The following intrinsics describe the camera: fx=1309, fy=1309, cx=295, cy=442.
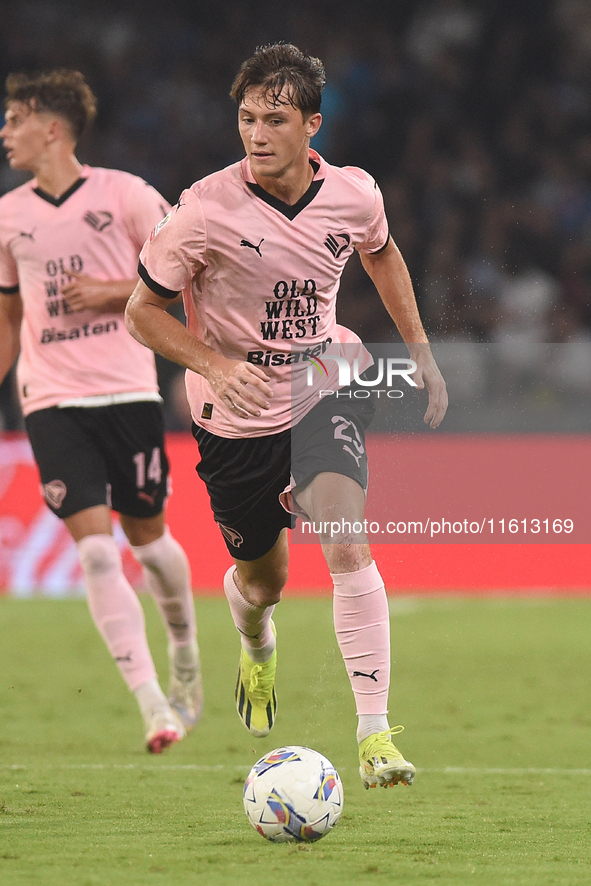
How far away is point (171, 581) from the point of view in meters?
6.17

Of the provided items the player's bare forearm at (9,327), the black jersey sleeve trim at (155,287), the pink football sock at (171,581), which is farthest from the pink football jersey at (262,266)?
the player's bare forearm at (9,327)

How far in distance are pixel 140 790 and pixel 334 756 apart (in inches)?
43.7

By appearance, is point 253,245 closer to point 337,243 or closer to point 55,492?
point 337,243

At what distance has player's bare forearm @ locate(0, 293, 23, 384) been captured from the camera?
6.12m

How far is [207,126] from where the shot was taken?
15328 millimetres

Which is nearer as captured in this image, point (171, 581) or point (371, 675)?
point (371, 675)

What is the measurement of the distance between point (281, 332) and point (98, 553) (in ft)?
5.69

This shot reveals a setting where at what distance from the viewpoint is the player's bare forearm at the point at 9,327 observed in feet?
20.1

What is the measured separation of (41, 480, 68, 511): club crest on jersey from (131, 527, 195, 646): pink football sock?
55 cm

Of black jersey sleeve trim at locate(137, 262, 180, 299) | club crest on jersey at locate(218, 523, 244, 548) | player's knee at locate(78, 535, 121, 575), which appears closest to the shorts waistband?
player's knee at locate(78, 535, 121, 575)

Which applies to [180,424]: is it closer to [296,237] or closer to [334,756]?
[334,756]

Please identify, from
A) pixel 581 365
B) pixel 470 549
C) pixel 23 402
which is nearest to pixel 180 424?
pixel 470 549

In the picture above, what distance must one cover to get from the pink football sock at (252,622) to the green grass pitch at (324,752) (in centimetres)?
32

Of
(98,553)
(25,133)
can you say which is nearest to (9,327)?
(25,133)
